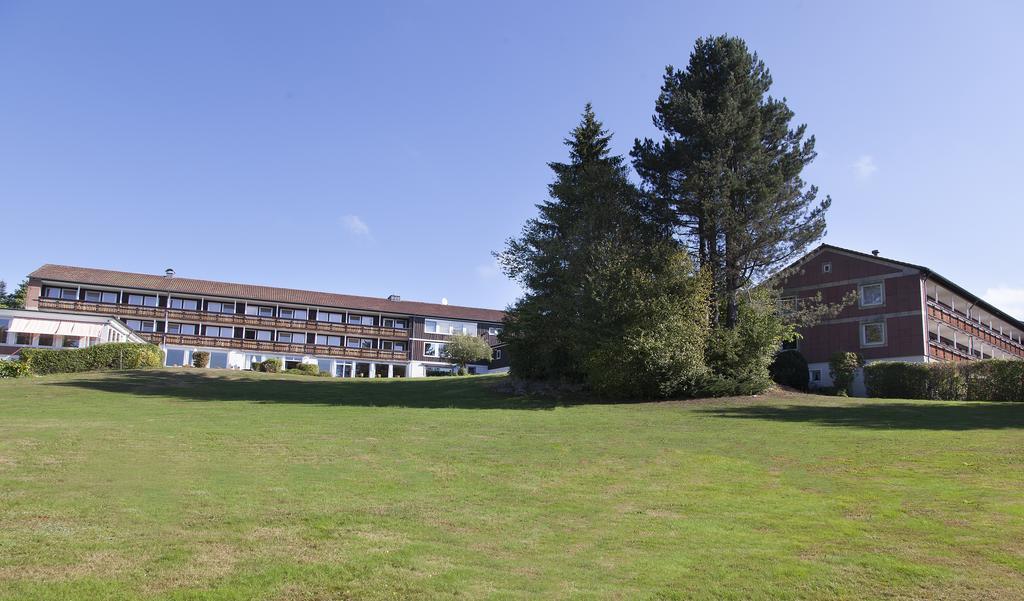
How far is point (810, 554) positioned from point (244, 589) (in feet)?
23.1

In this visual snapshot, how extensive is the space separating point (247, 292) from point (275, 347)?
6806 millimetres

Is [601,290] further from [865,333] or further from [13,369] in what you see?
[13,369]

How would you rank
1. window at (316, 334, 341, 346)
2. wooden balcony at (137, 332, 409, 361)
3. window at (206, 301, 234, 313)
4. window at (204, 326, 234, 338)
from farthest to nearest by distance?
window at (316, 334, 341, 346)
window at (206, 301, 234, 313)
window at (204, 326, 234, 338)
wooden balcony at (137, 332, 409, 361)

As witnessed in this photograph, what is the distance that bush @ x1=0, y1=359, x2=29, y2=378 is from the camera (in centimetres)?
3987

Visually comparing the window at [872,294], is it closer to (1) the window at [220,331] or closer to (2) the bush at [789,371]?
(2) the bush at [789,371]

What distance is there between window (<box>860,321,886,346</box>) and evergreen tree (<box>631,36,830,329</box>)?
51.9 feet

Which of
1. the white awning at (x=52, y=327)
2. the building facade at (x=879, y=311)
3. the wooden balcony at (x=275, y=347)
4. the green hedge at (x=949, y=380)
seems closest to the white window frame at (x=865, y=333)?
the building facade at (x=879, y=311)

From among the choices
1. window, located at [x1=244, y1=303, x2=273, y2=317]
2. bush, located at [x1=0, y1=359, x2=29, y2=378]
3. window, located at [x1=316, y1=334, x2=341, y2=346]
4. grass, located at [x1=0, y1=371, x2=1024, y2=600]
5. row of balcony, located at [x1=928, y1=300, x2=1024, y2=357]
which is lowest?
grass, located at [x1=0, y1=371, x2=1024, y2=600]

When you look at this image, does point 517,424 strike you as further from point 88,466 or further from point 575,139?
point 575,139

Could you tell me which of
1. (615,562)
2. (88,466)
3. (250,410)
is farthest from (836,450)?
(250,410)

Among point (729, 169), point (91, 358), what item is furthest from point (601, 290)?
point (91, 358)

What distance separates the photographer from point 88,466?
14.0m

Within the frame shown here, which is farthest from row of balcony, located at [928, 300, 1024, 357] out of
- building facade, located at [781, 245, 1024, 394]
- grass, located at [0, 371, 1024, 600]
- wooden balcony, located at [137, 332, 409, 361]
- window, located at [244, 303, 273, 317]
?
window, located at [244, 303, 273, 317]

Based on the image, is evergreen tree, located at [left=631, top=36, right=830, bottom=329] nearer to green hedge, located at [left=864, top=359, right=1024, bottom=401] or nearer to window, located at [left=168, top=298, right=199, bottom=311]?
green hedge, located at [left=864, top=359, right=1024, bottom=401]
